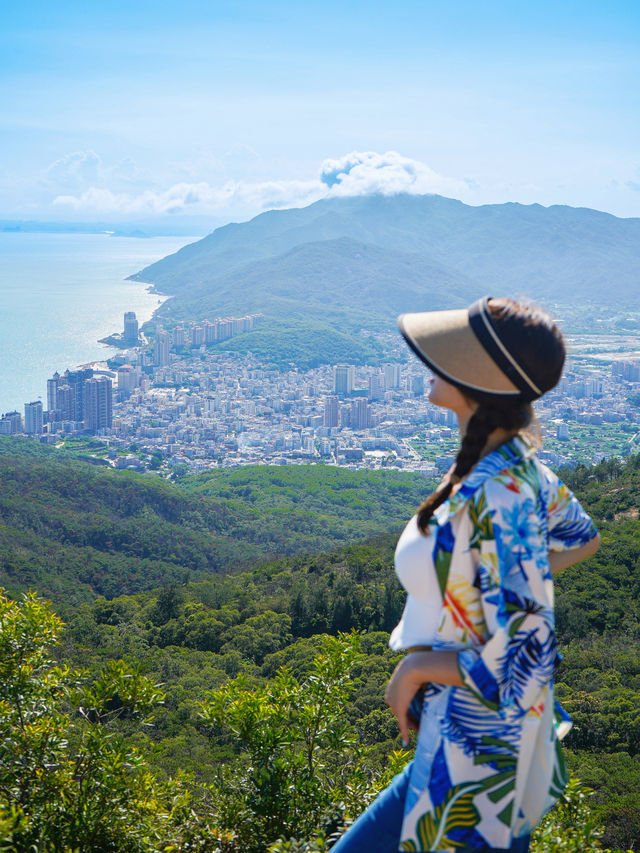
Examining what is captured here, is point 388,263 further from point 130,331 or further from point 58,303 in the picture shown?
point 130,331

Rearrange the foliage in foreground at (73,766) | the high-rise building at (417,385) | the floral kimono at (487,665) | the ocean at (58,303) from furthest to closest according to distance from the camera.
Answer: the high-rise building at (417,385)
the ocean at (58,303)
the foliage in foreground at (73,766)
the floral kimono at (487,665)

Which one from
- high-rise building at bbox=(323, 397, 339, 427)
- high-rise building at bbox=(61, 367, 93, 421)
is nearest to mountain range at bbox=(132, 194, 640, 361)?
high-rise building at bbox=(323, 397, 339, 427)

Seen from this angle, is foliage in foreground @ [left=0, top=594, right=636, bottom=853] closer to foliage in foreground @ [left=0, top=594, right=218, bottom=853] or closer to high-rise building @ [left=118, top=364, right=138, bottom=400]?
foliage in foreground @ [left=0, top=594, right=218, bottom=853]

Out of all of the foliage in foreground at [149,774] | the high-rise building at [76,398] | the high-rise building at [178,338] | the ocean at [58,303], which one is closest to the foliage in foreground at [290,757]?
the foliage in foreground at [149,774]

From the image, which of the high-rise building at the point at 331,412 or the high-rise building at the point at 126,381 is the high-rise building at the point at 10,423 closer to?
the high-rise building at the point at 126,381

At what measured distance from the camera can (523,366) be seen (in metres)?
0.82

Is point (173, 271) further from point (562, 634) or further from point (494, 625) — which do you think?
point (494, 625)

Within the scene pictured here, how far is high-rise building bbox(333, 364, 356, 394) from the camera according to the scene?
50.4 metres

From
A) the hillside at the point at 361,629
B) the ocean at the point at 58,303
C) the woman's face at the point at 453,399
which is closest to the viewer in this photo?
the woman's face at the point at 453,399

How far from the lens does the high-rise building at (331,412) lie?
4431 centimetres

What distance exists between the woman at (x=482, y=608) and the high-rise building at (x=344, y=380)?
49701 millimetres

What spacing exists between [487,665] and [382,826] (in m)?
0.30

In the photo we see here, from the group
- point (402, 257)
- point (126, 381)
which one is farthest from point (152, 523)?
point (402, 257)

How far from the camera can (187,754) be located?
21.4 feet
